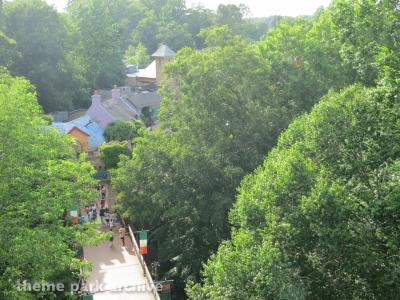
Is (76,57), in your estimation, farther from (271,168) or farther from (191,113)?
(271,168)

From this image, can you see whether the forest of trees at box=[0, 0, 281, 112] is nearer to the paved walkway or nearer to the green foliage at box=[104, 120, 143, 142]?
the green foliage at box=[104, 120, 143, 142]

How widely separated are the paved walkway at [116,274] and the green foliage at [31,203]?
1.43 metres

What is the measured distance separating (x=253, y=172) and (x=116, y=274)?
7.21 m

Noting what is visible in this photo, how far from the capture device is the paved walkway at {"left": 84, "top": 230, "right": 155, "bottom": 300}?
66.5 ft

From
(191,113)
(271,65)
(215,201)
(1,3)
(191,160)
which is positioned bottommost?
(215,201)

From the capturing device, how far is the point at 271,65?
88.0ft

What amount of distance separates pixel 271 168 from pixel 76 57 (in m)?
43.6

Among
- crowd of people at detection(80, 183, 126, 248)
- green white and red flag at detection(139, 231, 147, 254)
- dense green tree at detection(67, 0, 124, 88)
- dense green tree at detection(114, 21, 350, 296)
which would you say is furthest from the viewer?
dense green tree at detection(67, 0, 124, 88)

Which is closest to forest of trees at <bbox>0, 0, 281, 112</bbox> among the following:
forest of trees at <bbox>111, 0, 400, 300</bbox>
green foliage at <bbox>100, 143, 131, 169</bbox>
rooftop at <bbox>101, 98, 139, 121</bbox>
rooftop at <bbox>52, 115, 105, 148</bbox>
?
rooftop at <bbox>101, 98, 139, 121</bbox>

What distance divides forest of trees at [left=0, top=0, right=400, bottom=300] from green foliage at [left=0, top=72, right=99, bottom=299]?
0.05 m

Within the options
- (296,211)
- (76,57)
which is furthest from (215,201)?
(76,57)

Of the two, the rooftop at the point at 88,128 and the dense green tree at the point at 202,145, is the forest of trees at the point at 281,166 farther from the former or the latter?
the rooftop at the point at 88,128

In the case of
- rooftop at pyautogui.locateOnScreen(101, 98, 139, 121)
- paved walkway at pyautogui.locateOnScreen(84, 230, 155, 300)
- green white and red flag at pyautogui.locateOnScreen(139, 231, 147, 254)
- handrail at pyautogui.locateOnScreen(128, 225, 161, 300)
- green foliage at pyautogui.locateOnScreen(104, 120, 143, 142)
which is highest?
rooftop at pyautogui.locateOnScreen(101, 98, 139, 121)

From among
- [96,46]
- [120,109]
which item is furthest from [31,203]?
[96,46]
